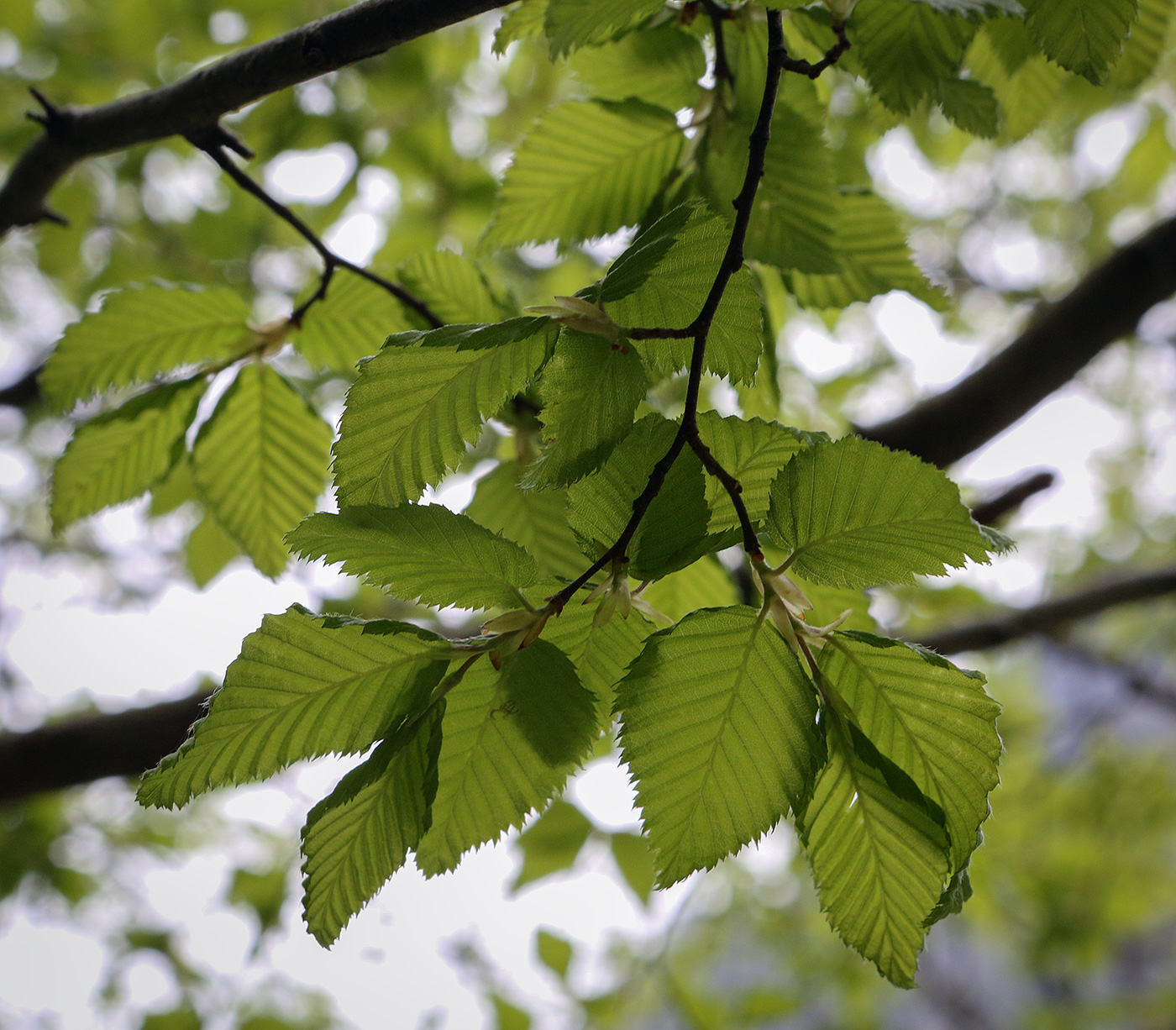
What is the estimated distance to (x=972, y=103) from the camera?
Result: 445 mm

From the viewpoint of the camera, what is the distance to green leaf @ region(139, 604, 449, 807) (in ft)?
0.98

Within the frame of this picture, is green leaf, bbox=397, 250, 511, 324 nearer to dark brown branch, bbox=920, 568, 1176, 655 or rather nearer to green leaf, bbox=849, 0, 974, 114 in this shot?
green leaf, bbox=849, 0, 974, 114

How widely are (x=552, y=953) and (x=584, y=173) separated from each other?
101cm

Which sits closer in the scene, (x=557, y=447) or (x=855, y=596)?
(x=557, y=447)

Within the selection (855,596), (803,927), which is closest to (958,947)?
(803,927)

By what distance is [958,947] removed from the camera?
4.60 m

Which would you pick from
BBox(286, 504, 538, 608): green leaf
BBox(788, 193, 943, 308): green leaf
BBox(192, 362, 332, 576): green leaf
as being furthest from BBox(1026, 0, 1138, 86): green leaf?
BBox(192, 362, 332, 576): green leaf

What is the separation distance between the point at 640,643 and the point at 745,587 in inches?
16.5

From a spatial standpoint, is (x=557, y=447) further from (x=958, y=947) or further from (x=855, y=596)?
(x=958, y=947)

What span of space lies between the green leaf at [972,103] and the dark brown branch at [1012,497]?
36cm

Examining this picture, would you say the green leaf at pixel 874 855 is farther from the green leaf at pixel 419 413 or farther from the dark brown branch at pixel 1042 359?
the dark brown branch at pixel 1042 359

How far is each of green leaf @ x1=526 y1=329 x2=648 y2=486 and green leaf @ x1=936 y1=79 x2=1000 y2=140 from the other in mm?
270

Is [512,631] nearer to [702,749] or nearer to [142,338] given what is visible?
[702,749]

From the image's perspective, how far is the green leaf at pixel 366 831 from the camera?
0.99 feet
